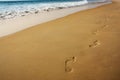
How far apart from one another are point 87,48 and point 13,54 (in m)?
1.56

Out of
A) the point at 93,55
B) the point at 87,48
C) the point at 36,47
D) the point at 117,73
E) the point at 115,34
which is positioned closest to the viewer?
the point at 117,73

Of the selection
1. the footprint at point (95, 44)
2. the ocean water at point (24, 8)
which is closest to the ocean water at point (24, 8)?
the ocean water at point (24, 8)

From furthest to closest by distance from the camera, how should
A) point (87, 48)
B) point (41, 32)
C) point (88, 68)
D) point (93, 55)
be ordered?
point (41, 32)
point (87, 48)
point (93, 55)
point (88, 68)

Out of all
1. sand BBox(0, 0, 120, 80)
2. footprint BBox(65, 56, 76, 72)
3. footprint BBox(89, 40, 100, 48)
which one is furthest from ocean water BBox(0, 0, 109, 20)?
footprint BBox(65, 56, 76, 72)

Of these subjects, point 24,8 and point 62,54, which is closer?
point 62,54

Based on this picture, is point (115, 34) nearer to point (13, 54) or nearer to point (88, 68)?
point (88, 68)

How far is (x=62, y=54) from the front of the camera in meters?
4.21

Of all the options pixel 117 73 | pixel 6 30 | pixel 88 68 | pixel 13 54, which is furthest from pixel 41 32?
pixel 117 73

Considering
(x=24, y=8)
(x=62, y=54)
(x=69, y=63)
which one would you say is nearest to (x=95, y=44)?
(x=62, y=54)

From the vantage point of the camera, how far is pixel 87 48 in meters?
4.39

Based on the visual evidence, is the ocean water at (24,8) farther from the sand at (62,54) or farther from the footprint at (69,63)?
the footprint at (69,63)

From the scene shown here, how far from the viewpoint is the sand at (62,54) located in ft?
11.3

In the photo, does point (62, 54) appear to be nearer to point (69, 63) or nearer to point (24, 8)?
point (69, 63)

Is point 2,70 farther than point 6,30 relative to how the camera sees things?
No
